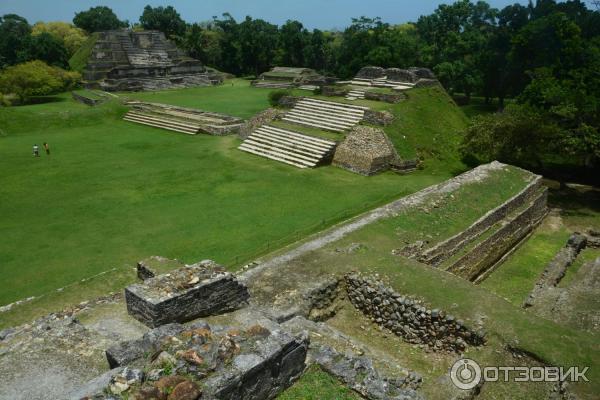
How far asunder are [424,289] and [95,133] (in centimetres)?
2617

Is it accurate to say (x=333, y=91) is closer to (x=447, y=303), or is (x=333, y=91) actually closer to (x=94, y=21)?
(x=447, y=303)

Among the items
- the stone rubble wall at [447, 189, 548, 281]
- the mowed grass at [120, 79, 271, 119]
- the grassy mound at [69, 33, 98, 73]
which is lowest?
the stone rubble wall at [447, 189, 548, 281]

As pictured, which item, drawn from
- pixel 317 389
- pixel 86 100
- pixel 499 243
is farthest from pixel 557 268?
pixel 86 100

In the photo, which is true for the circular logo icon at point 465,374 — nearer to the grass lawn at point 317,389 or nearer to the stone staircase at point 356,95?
the grass lawn at point 317,389

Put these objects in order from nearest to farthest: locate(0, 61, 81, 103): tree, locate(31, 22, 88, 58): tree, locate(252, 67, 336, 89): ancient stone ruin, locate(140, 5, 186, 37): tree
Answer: locate(0, 61, 81, 103): tree → locate(252, 67, 336, 89): ancient stone ruin → locate(31, 22, 88, 58): tree → locate(140, 5, 186, 37): tree

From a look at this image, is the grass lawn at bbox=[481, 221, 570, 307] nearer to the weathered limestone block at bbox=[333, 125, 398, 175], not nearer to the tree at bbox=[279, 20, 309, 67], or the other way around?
the weathered limestone block at bbox=[333, 125, 398, 175]

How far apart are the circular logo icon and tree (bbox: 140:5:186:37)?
238 feet

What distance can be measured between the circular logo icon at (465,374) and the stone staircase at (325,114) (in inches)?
663

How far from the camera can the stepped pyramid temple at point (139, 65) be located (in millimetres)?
47312

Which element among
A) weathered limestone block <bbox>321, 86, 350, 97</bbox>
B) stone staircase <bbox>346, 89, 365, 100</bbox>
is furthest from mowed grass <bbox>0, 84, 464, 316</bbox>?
stone staircase <bbox>346, 89, 365, 100</bbox>

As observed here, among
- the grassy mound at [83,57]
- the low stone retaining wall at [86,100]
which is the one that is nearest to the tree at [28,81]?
the low stone retaining wall at [86,100]

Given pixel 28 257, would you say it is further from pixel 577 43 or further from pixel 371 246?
pixel 577 43

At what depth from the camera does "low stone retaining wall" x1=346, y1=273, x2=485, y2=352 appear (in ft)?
30.1

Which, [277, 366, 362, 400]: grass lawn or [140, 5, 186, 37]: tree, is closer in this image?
[277, 366, 362, 400]: grass lawn
